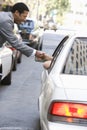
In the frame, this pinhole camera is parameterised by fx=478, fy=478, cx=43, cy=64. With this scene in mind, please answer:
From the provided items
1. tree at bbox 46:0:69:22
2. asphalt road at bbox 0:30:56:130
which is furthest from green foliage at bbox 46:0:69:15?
asphalt road at bbox 0:30:56:130

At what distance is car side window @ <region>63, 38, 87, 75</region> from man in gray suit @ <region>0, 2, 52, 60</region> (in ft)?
3.68

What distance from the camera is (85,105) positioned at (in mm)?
4016

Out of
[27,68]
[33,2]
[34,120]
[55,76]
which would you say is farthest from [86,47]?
[33,2]

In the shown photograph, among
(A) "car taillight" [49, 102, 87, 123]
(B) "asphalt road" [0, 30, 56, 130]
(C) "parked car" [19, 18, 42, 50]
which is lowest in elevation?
(C) "parked car" [19, 18, 42, 50]

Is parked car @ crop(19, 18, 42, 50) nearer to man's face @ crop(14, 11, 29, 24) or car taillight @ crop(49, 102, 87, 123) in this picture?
man's face @ crop(14, 11, 29, 24)

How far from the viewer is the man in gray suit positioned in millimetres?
6566

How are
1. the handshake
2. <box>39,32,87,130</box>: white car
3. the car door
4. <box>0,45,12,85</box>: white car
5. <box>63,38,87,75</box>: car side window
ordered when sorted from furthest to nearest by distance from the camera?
the car door, <box>0,45,12,85</box>: white car, the handshake, <box>63,38,87,75</box>: car side window, <box>39,32,87,130</box>: white car

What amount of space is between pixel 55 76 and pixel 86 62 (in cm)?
54

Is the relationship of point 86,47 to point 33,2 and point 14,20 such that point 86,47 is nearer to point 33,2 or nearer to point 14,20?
point 14,20

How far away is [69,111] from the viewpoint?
4062 millimetres

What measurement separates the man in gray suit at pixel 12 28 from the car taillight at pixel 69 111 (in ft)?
7.98

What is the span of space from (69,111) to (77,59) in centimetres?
122

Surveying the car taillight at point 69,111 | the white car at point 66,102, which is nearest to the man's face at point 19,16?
the white car at point 66,102

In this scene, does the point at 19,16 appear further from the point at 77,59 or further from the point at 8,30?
the point at 77,59
